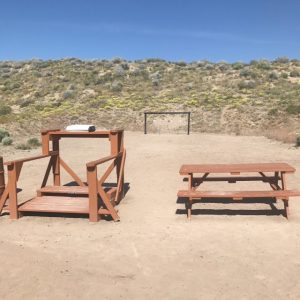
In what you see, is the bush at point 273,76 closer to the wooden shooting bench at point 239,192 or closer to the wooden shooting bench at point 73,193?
the wooden shooting bench at point 239,192

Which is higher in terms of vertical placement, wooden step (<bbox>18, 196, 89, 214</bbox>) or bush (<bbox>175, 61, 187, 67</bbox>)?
bush (<bbox>175, 61, 187, 67</bbox>)

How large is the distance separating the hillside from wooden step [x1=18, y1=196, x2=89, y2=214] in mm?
11705

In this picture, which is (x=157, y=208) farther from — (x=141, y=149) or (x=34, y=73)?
(x=34, y=73)

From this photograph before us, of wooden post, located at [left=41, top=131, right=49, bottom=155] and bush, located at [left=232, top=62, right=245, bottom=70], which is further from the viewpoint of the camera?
bush, located at [left=232, top=62, right=245, bottom=70]

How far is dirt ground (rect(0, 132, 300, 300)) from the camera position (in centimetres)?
427

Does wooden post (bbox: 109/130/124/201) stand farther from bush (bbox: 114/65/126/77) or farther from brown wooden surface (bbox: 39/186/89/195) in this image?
bush (bbox: 114/65/126/77)

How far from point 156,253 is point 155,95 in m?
27.8

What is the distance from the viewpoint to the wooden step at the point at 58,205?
687 cm

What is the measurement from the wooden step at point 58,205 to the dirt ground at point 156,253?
0.14 m

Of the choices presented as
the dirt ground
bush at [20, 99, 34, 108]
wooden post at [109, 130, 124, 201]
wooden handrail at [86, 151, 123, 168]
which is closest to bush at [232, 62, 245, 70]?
bush at [20, 99, 34, 108]

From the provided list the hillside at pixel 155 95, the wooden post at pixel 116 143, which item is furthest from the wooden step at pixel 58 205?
the hillside at pixel 155 95

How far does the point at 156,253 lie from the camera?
5250mm

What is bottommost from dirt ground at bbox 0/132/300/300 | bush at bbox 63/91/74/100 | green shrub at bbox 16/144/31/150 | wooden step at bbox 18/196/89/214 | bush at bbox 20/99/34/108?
green shrub at bbox 16/144/31/150

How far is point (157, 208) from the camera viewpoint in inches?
293
